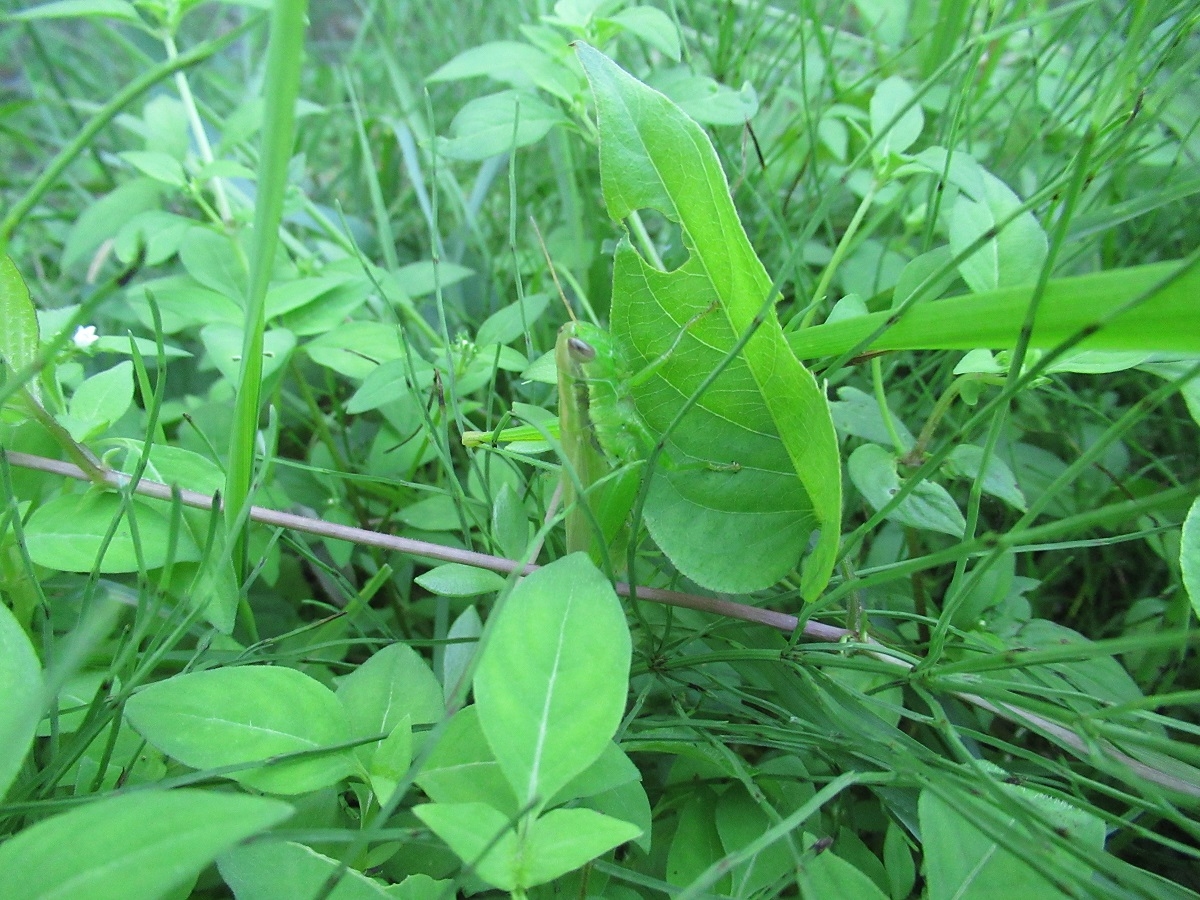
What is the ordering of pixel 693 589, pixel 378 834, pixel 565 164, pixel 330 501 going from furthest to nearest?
pixel 565 164 < pixel 330 501 < pixel 693 589 < pixel 378 834

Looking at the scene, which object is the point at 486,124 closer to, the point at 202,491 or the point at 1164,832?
the point at 202,491

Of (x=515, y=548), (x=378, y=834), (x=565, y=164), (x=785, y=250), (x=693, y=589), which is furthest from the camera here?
(x=565, y=164)

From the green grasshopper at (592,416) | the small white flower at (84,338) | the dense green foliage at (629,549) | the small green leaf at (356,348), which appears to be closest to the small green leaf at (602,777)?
the dense green foliage at (629,549)

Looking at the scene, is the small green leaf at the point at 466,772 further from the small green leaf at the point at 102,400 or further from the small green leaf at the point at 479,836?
the small green leaf at the point at 102,400

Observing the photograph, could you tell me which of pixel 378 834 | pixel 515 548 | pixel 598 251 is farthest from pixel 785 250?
pixel 378 834

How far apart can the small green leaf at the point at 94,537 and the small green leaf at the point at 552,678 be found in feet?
1.02

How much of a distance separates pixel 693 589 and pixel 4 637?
54 cm

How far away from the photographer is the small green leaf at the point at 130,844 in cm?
32

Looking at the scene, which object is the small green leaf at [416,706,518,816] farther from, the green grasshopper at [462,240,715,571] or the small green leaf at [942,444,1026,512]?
the small green leaf at [942,444,1026,512]

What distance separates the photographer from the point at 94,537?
0.62m

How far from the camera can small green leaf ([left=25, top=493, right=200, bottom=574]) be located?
23.9 inches

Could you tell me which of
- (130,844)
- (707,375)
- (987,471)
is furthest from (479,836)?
(987,471)

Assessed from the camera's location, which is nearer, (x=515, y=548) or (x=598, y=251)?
(x=515, y=548)

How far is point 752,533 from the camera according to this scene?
63 cm
